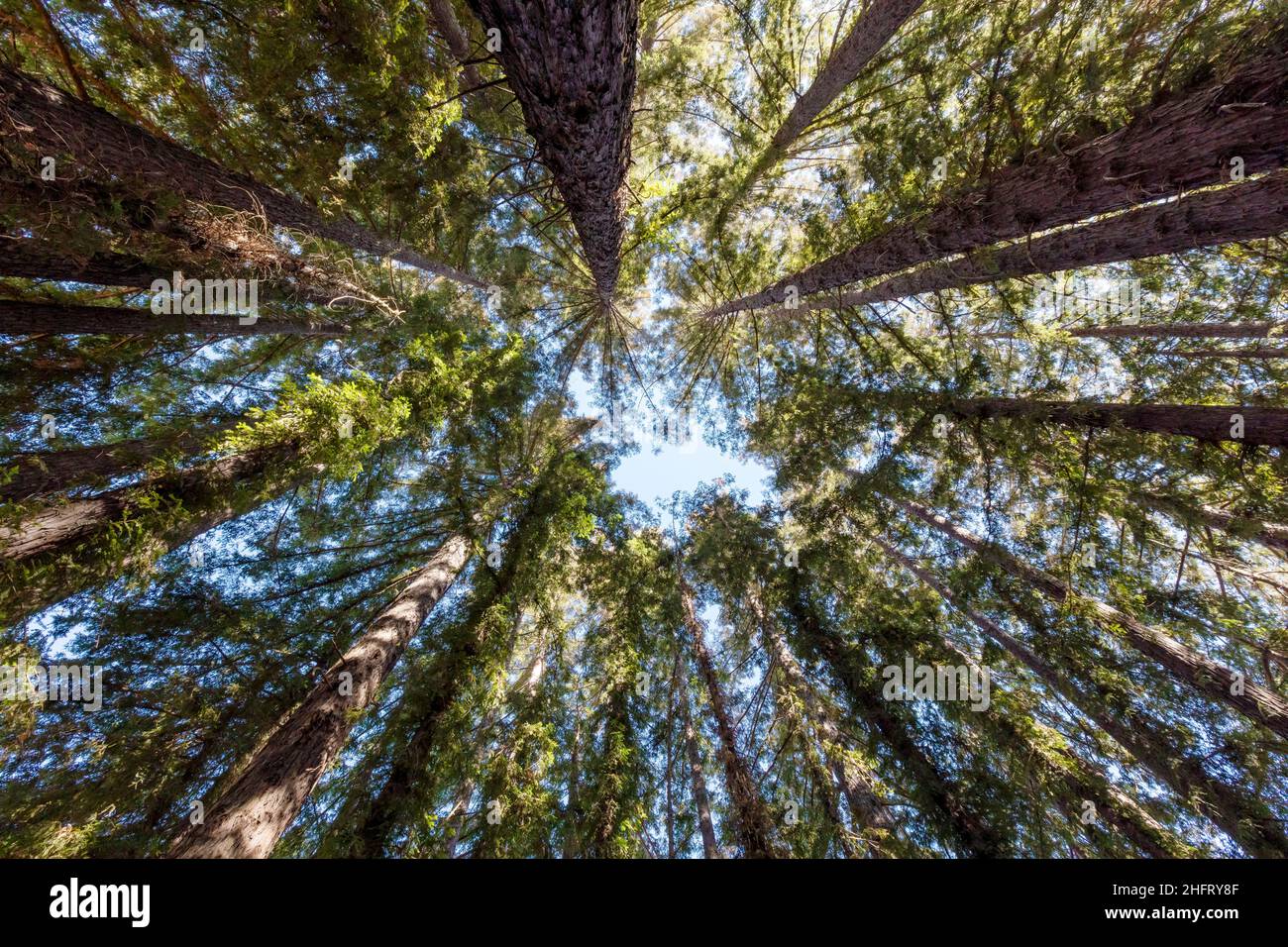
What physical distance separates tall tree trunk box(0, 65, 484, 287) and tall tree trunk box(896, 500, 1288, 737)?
9672 mm

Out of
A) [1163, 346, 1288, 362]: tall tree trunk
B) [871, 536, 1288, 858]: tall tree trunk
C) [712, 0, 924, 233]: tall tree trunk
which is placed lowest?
[871, 536, 1288, 858]: tall tree trunk

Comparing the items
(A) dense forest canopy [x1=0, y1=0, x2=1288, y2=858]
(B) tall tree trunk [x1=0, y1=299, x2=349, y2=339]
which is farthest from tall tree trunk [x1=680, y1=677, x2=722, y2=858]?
(B) tall tree trunk [x1=0, y1=299, x2=349, y2=339]

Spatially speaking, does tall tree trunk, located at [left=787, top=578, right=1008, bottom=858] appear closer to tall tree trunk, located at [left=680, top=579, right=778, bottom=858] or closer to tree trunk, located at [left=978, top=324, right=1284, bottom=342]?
tall tree trunk, located at [left=680, top=579, right=778, bottom=858]

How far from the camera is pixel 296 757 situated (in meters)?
3.88

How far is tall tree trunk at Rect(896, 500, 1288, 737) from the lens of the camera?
497 centimetres

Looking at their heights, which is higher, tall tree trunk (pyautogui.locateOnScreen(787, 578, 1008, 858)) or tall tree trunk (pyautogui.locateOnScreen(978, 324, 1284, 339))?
tall tree trunk (pyautogui.locateOnScreen(978, 324, 1284, 339))

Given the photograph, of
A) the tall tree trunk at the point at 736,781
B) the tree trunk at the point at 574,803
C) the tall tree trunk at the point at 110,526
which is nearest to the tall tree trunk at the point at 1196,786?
the tall tree trunk at the point at 736,781

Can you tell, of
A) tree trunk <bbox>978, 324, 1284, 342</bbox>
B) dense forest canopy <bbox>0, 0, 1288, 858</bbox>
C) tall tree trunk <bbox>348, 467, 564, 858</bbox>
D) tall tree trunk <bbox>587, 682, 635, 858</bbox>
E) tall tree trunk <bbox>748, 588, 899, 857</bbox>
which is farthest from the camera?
tall tree trunk <bbox>587, 682, 635, 858</bbox>

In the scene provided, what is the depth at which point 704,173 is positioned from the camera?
6.70 m

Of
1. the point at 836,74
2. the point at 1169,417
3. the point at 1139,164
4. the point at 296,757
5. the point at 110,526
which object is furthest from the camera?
the point at 836,74

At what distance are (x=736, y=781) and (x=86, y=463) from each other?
9.29 metres

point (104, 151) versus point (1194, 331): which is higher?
point (104, 151)

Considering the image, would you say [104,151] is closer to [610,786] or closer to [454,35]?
[454,35]

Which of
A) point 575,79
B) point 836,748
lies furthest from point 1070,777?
point 575,79
